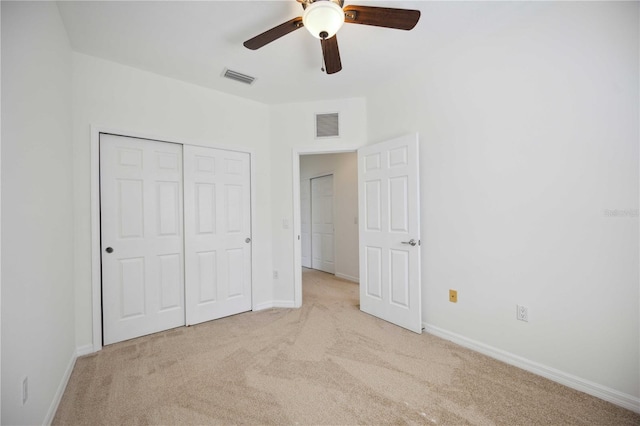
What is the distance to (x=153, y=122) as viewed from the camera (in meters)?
2.72

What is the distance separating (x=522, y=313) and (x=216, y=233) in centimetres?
294

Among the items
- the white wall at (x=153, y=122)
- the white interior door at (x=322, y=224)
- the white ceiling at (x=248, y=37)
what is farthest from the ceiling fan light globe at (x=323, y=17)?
the white interior door at (x=322, y=224)

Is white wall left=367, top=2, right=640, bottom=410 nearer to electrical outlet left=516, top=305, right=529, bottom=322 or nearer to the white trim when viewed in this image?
electrical outlet left=516, top=305, right=529, bottom=322

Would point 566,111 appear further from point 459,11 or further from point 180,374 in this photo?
point 180,374

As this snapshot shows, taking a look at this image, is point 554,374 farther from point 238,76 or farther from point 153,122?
point 153,122

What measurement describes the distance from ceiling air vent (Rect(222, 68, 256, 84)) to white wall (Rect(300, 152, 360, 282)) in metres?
2.26

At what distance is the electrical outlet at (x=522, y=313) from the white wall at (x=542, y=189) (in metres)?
0.03

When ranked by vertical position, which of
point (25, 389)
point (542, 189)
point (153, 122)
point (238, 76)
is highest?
point (238, 76)

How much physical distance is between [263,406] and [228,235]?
1922 mm

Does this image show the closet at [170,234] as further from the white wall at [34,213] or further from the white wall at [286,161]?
the white wall at [34,213]

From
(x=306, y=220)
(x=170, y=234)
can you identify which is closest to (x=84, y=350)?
(x=170, y=234)

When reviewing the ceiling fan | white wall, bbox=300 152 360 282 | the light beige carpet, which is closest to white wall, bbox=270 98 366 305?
the light beige carpet

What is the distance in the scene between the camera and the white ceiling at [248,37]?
191 centimetres

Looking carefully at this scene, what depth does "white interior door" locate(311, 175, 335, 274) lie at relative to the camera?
541 centimetres
